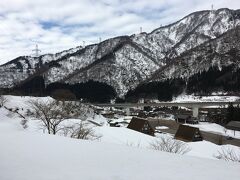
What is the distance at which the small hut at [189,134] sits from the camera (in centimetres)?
3944

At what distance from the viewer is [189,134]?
4050cm

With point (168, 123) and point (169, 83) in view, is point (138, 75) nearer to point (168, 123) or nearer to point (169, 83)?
point (169, 83)

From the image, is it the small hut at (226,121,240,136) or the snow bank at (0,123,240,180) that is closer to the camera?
the snow bank at (0,123,240,180)

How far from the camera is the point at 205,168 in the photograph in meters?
7.80

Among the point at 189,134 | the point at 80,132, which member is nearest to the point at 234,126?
the point at 189,134

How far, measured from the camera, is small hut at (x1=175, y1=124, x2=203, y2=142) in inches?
1553

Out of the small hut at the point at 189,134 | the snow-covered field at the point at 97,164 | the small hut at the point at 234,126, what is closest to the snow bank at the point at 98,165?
the snow-covered field at the point at 97,164

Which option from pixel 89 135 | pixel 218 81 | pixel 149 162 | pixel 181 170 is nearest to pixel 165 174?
pixel 181 170

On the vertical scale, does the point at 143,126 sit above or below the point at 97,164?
below

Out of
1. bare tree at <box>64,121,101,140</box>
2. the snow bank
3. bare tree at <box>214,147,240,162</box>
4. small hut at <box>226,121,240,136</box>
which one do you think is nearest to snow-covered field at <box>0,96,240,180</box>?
the snow bank

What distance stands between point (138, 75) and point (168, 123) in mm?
135718

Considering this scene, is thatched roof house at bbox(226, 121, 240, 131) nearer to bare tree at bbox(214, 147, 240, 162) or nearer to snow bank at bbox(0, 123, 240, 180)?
bare tree at bbox(214, 147, 240, 162)

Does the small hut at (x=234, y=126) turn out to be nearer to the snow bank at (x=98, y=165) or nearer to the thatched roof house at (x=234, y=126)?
the thatched roof house at (x=234, y=126)

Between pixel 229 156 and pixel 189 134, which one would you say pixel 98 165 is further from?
pixel 189 134
